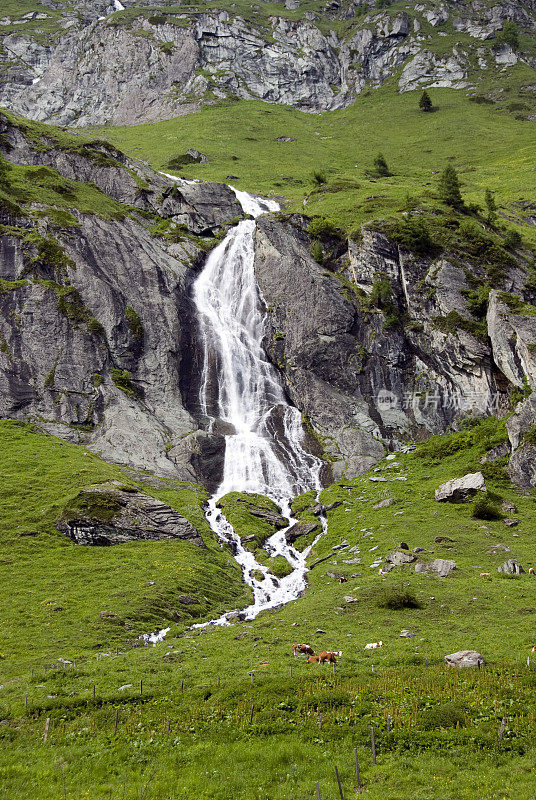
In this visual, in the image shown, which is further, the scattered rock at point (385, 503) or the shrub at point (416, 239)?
the shrub at point (416, 239)

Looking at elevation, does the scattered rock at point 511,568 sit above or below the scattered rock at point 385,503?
below

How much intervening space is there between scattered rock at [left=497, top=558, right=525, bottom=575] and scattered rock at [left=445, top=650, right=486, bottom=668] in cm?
1606

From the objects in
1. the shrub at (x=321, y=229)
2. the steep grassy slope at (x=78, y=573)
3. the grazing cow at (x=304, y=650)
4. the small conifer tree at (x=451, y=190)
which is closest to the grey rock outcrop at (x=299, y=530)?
the steep grassy slope at (x=78, y=573)

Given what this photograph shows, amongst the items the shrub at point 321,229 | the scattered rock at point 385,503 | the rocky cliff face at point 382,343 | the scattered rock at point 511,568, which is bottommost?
the scattered rock at point 511,568

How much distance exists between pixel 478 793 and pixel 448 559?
91.1 feet

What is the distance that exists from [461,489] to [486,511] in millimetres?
4010

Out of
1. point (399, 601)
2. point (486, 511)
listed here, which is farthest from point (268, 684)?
point (486, 511)

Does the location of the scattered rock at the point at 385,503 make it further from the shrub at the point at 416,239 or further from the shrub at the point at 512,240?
the shrub at the point at 512,240

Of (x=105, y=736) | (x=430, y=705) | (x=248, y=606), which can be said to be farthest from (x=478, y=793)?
(x=248, y=606)

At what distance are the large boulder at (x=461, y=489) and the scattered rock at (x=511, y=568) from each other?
13541 millimetres

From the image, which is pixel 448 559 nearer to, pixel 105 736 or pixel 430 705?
pixel 430 705

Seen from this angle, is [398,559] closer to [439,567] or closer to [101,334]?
[439,567]

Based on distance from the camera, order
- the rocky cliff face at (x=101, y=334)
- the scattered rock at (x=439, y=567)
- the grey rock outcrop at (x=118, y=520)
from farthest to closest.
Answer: the rocky cliff face at (x=101, y=334), the grey rock outcrop at (x=118, y=520), the scattered rock at (x=439, y=567)

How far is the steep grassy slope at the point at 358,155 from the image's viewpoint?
4628 inches
